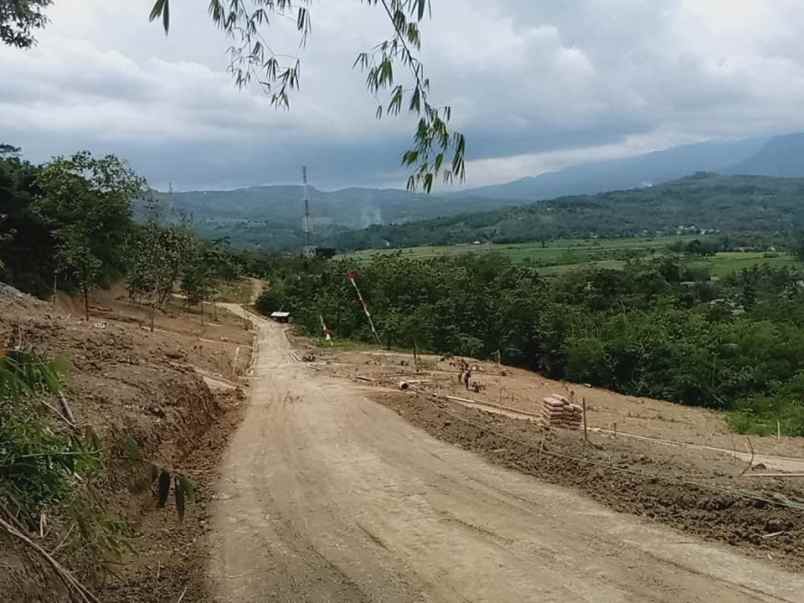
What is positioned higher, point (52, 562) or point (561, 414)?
point (52, 562)

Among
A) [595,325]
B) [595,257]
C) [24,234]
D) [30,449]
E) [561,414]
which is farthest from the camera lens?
[595,257]

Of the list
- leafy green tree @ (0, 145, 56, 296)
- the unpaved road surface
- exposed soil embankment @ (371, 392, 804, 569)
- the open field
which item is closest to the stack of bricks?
exposed soil embankment @ (371, 392, 804, 569)

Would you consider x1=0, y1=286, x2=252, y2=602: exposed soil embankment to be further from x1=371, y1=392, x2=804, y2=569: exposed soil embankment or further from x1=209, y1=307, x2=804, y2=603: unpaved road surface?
x1=371, y1=392, x2=804, y2=569: exposed soil embankment

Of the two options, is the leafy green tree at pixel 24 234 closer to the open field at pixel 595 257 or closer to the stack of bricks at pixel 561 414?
the stack of bricks at pixel 561 414

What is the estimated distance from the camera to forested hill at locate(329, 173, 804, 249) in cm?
14050

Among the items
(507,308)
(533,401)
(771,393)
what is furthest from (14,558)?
(507,308)

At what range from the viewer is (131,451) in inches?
135

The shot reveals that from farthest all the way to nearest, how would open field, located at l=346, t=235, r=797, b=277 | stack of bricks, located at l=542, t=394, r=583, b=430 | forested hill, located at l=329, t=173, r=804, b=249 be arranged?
forested hill, located at l=329, t=173, r=804, b=249 < open field, located at l=346, t=235, r=797, b=277 < stack of bricks, located at l=542, t=394, r=583, b=430

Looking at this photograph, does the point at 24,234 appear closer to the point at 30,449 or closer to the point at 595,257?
the point at 30,449

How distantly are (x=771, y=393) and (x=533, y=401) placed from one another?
12445 millimetres

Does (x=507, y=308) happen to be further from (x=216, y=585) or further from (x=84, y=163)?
(x=216, y=585)

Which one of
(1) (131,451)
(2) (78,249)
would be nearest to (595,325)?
(2) (78,249)

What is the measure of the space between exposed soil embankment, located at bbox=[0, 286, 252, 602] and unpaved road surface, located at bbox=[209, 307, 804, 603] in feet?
1.47

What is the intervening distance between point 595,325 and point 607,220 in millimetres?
136324
